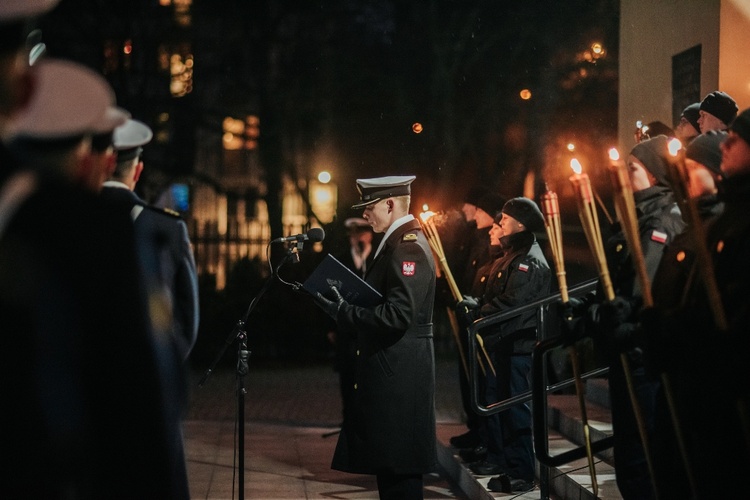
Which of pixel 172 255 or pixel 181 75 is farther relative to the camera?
pixel 181 75

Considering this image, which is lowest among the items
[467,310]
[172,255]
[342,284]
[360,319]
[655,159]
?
[467,310]

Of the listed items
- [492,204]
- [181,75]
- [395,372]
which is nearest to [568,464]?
[395,372]

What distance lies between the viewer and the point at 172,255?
4.50 m

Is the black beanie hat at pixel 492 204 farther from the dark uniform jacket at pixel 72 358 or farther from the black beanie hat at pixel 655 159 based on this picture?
the dark uniform jacket at pixel 72 358

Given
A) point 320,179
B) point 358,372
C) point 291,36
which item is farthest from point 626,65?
point 320,179

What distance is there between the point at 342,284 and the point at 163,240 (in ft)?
6.59

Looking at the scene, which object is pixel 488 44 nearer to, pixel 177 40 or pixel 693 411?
pixel 177 40

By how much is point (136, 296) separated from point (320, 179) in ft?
72.1

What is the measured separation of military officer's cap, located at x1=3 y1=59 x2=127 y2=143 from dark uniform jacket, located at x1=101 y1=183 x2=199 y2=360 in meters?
1.73

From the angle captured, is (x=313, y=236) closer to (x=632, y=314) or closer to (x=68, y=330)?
(x=632, y=314)

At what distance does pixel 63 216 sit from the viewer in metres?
2.47

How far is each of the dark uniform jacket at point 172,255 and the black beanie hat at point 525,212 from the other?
3.96 m

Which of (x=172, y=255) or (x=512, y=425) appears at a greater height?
(x=172, y=255)

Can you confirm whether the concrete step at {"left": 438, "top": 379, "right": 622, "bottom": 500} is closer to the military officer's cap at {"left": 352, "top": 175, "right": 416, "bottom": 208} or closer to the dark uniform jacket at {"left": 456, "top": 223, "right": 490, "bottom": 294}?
the dark uniform jacket at {"left": 456, "top": 223, "right": 490, "bottom": 294}
